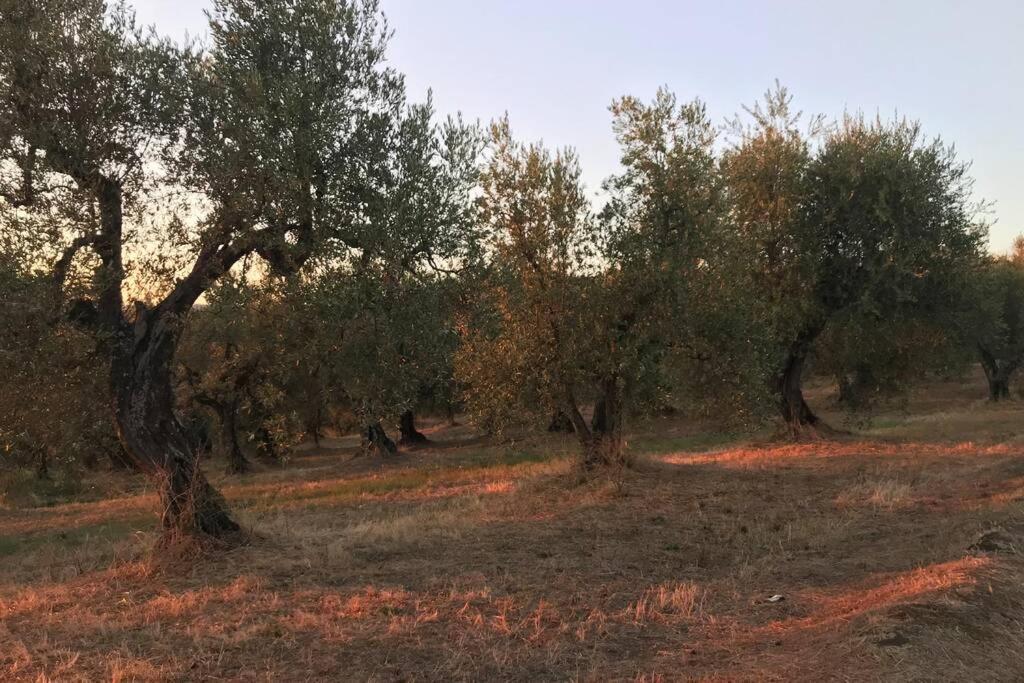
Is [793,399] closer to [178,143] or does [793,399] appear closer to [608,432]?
[608,432]

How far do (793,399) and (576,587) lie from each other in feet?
70.9

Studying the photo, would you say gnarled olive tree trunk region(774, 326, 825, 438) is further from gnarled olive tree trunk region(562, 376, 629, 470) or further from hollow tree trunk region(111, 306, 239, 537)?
hollow tree trunk region(111, 306, 239, 537)

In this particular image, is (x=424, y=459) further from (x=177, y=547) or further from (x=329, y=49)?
(x=329, y=49)

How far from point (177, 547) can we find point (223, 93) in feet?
24.1

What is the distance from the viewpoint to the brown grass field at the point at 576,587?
20.7 ft

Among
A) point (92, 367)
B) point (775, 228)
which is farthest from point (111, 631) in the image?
point (775, 228)

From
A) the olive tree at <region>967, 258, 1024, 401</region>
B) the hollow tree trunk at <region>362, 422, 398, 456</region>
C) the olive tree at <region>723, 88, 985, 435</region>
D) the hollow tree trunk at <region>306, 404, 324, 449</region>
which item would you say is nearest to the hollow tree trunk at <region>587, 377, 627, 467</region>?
the olive tree at <region>723, 88, 985, 435</region>

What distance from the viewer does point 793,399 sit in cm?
2788

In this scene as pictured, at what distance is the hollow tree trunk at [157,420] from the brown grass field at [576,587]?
0.78 meters

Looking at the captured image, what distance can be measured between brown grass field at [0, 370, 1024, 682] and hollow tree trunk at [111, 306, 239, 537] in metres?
0.78

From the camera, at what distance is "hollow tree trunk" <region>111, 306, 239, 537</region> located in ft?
36.8

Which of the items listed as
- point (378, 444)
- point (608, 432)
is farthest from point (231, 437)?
point (608, 432)

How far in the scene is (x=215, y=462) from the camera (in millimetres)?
43156

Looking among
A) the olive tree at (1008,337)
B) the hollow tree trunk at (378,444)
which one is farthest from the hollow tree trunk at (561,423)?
the olive tree at (1008,337)
